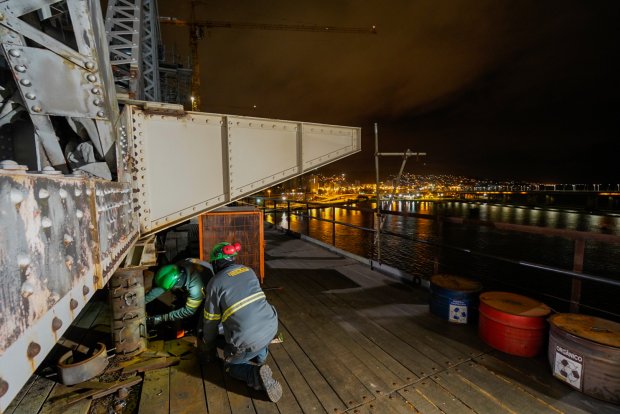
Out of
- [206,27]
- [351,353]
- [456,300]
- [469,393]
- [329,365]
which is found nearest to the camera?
[469,393]

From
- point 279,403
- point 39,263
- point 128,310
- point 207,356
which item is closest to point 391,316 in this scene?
point 279,403

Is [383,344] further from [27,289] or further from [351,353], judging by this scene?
[27,289]

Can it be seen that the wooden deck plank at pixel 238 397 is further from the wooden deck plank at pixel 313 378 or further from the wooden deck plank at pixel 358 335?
the wooden deck plank at pixel 358 335

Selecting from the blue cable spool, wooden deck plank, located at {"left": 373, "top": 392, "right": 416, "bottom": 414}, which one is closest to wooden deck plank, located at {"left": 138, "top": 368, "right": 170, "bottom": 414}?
wooden deck plank, located at {"left": 373, "top": 392, "right": 416, "bottom": 414}

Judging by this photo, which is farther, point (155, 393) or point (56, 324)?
point (155, 393)

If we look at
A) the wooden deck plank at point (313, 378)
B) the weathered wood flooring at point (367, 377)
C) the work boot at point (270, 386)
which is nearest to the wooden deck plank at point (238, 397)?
the weathered wood flooring at point (367, 377)

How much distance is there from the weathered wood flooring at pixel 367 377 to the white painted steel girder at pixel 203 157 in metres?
1.66

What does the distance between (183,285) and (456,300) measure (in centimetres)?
371

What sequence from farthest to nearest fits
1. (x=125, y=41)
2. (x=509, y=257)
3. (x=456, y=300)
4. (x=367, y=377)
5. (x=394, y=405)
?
(x=509, y=257)
(x=125, y=41)
(x=456, y=300)
(x=367, y=377)
(x=394, y=405)

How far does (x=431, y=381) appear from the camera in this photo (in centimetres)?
294

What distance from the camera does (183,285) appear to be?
3.90 meters

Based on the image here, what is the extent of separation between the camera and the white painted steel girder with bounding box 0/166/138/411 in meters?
0.68

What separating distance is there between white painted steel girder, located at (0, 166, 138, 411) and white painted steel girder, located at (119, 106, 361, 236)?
1.59 metres

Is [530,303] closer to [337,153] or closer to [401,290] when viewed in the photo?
[401,290]
